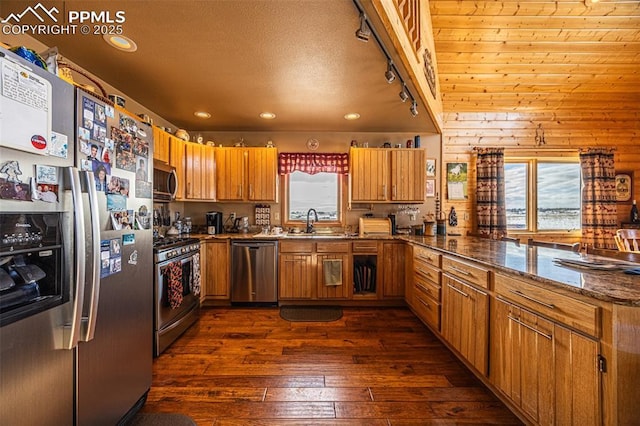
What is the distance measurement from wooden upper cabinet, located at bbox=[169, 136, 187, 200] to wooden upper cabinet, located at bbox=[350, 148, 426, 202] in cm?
229

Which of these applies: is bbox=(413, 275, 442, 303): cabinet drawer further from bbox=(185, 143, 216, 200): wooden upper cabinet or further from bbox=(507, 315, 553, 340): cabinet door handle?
bbox=(185, 143, 216, 200): wooden upper cabinet

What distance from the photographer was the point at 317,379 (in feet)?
6.70

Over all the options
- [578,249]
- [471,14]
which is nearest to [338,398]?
[578,249]

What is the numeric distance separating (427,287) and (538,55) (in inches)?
130

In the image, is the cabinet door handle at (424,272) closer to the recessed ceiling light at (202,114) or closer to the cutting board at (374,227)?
the cutting board at (374,227)

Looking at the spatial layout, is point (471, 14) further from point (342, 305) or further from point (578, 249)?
point (342, 305)

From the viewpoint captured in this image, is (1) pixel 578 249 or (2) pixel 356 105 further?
(2) pixel 356 105

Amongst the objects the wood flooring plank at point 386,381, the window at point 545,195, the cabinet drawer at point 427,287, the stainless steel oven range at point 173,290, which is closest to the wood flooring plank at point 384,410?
the wood flooring plank at point 386,381

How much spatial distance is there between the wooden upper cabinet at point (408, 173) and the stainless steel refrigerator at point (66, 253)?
10.7 feet

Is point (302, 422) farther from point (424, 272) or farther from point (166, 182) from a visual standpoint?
point (166, 182)

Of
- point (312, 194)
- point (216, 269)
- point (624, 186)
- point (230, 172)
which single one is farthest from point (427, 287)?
point (624, 186)

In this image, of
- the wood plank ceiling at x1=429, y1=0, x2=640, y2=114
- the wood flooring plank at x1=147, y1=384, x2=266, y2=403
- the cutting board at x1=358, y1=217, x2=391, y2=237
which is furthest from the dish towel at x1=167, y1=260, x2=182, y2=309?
the wood plank ceiling at x1=429, y1=0, x2=640, y2=114

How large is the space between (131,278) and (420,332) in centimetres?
267

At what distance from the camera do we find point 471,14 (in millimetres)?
3025
